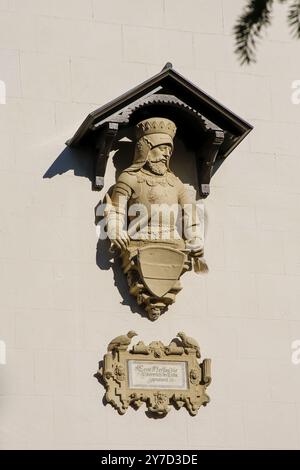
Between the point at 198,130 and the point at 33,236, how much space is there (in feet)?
4.35

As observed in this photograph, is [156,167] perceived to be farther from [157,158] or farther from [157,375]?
[157,375]

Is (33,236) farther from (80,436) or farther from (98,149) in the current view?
(80,436)

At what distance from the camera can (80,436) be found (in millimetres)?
7613

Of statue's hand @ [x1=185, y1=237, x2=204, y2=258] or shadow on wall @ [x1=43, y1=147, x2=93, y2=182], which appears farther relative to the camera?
shadow on wall @ [x1=43, y1=147, x2=93, y2=182]

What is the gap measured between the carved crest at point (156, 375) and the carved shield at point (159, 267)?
1.11 feet

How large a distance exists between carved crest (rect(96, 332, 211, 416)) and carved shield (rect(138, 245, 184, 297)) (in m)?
0.34

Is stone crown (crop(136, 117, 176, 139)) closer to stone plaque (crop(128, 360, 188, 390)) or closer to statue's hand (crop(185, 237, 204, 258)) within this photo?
statue's hand (crop(185, 237, 204, 258))

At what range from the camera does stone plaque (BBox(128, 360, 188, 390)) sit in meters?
7.79

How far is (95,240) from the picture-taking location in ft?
26.4

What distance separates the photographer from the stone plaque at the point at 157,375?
25.5ft

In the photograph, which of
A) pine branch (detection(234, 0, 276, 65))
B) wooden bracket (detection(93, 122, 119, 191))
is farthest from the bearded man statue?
pine branch (detection(234, 0, 276, 65))

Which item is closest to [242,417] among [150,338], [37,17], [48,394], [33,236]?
[150,338]

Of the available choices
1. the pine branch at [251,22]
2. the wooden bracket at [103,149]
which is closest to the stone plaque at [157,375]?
the wooden bracket at [103,149]

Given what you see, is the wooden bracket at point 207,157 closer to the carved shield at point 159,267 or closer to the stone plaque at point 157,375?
the carved shield at point 159,267
